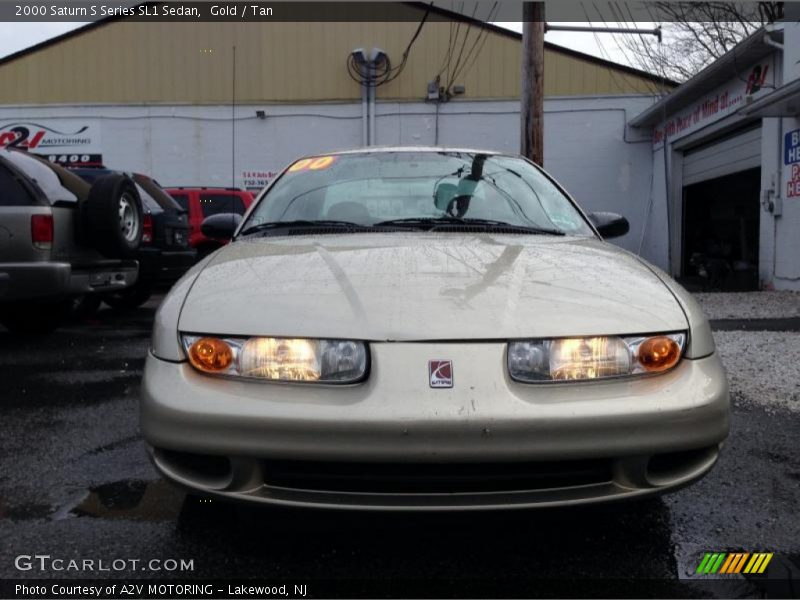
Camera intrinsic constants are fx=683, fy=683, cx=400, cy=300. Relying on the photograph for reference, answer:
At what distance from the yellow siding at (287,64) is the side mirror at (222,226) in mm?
13381

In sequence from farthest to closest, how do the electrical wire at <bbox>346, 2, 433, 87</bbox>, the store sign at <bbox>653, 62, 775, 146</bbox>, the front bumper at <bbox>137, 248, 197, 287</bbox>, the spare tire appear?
the electrical wire at <bbox>346, 2, 433, 87</bbox>, the store sign at <bbox>653, 62, 775, 146</bbox>, the front bumper at <bbox>137, 248, 197, 287</bbox>, the spare tire

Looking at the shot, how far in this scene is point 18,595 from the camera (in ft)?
6.27

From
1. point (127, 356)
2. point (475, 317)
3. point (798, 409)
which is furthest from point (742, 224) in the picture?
point (475, 317)

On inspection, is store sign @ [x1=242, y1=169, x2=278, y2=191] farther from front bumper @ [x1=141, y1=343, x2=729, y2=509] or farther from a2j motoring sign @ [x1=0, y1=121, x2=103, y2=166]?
front bumper @ [x1=141, y1=343, x2=729, y2=509]

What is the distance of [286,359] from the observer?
1.85m

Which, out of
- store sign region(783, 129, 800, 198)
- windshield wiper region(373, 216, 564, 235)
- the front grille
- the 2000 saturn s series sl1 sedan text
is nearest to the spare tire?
windshield wiper region(373, 216, 564, 235)

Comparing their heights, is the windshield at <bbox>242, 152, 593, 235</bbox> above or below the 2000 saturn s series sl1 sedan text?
above

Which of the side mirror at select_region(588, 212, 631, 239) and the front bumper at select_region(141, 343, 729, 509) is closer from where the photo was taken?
the front bumper at select_region(141, 343, 729, 509)

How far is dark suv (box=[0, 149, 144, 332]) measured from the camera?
4840 mm

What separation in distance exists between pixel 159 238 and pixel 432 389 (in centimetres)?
612

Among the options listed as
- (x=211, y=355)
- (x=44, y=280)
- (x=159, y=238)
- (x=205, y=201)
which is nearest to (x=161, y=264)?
(x=159, y=238)

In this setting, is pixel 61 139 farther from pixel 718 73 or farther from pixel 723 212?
pixel 723 212

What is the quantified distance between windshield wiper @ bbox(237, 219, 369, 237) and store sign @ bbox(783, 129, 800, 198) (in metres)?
8.66

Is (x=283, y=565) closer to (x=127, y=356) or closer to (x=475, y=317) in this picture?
(x=475, y=317)
